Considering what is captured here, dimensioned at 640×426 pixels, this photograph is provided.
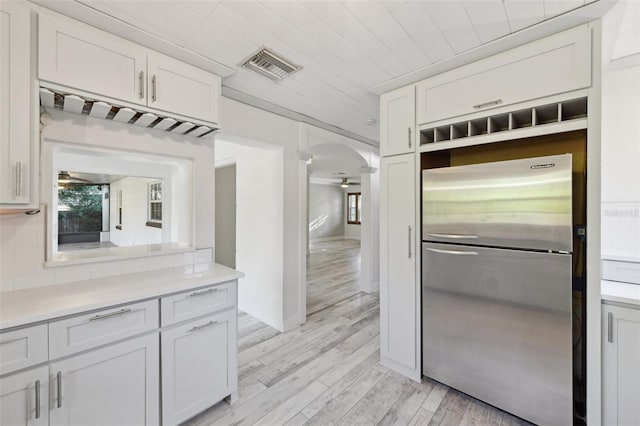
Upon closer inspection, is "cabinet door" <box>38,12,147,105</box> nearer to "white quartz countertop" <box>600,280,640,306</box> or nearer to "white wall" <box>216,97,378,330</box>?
"white wall" <box>216,97,378,330</box>

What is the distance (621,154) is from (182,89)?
3357 millimetres

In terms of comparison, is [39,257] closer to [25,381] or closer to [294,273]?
[25,381]

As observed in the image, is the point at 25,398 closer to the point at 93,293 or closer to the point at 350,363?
the point at 93,293

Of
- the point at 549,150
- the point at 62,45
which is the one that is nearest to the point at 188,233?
the point at 62,45

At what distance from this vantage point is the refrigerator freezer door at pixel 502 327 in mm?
1623

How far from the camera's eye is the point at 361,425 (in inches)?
69.0

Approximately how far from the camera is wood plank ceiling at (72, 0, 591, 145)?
1446mm

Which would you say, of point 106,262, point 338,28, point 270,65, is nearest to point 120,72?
point 270,65

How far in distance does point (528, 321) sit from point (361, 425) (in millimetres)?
1314

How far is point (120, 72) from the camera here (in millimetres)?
1627

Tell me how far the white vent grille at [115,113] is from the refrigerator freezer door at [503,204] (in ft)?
6.29

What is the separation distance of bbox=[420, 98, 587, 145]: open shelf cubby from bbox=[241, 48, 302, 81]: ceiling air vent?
1.22m

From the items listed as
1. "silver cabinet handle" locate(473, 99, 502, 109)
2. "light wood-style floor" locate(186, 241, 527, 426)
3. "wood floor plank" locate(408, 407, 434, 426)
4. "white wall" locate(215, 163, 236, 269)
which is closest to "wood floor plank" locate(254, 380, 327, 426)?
"light wood-style floor" locate(186, 241, 527, 426)

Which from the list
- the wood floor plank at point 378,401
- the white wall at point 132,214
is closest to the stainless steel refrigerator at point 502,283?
the wood floor plank at point 378,401
